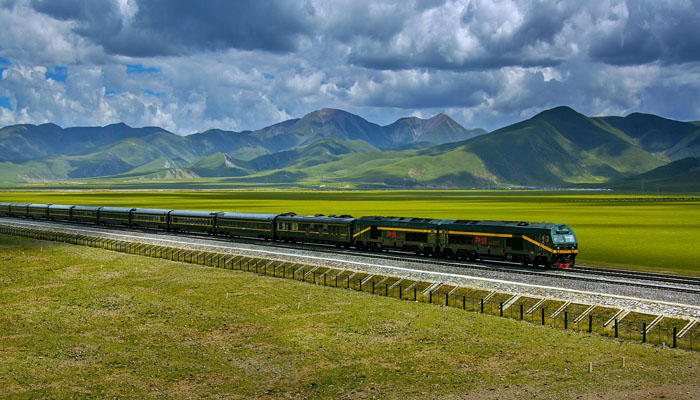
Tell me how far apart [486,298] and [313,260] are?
63.2 feet

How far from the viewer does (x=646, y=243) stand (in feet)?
228

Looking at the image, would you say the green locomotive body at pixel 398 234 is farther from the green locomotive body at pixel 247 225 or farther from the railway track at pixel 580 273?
the green locomotive body at pixel 247 225

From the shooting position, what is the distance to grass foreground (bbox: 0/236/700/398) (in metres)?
24.1

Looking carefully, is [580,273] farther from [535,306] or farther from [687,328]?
[687,328]

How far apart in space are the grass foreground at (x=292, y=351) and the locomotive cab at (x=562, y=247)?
14.9 metres

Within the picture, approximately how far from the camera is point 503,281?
42094mm

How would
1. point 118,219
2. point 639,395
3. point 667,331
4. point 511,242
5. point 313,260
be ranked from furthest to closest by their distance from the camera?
point 118,219 → point 313,260 → point 511,242 → point 667,331 → point 639,395

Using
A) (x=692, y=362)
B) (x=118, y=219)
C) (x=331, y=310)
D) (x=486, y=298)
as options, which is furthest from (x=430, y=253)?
(x=118, y=219)

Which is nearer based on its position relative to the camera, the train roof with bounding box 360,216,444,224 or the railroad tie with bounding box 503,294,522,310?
the railroad tie with bounding box 503,294,522,310

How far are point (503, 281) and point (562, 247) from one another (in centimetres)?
890

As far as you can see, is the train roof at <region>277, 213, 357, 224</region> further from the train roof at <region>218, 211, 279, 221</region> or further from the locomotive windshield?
the locomotive windshield

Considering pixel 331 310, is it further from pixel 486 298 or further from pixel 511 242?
pixel 511 242

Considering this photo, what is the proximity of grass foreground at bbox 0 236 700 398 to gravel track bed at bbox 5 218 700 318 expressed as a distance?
536 centimetres

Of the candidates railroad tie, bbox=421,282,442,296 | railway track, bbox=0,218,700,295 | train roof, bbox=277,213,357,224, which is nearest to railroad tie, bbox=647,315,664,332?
railway track, bbox=0,218,700,295
